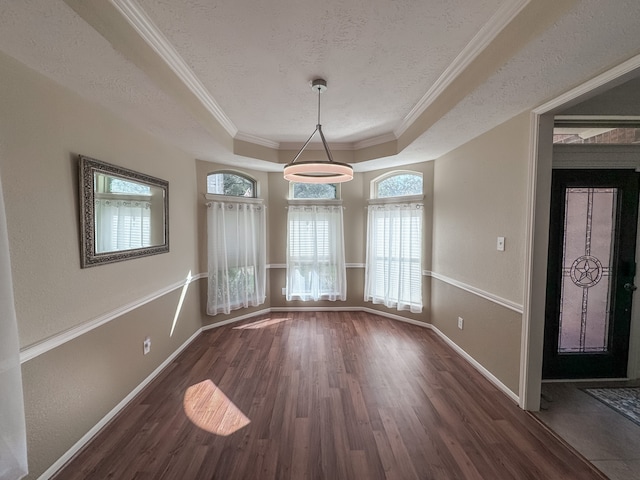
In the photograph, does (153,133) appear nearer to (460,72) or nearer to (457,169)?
(460,72)

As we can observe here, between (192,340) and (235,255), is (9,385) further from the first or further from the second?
(235,255)

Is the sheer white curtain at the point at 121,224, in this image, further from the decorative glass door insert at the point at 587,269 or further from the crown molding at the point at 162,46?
the decorative glass door insert at the point at 587,269

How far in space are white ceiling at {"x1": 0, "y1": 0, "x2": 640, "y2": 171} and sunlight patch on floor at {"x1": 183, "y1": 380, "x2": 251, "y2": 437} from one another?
2.34m

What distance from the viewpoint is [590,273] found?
2389 mm

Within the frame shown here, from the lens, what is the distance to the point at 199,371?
8.60 feet

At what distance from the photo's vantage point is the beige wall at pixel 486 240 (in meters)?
2.17

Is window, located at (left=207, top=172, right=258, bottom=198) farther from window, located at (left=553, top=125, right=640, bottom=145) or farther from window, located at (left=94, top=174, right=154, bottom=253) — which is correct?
window, located at (left=553, top=125, right=640, bottom=145)

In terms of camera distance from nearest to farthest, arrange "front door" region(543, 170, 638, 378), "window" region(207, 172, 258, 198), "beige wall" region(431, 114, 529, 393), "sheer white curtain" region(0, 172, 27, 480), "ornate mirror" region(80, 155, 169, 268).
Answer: "sheer white curtain" region(0, 172, 27, 480) → "ornate mirror" region(80, 155, 169, 268) → "beige wall" region(431, 114, 529, 393) → "front door" region(543, 170, 638, 378) → "window" region(207, 172, 258, 198)

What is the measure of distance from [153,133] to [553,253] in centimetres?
386

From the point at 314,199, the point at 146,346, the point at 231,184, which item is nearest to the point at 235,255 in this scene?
the point at 231,184

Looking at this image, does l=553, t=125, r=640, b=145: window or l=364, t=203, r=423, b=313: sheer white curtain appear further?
l=364, t=203, r=423, b=313: sheer white curtain

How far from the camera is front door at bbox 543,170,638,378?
233 cm

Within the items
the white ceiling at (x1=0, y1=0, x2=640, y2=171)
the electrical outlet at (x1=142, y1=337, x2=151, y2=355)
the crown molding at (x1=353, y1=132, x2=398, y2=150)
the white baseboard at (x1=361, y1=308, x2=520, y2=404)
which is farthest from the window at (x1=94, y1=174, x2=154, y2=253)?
the white baseboard at (x1=361, y1=308, x2=520, y2=404)

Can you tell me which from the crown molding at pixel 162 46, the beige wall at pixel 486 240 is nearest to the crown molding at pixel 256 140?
the crown molding at pixel 162 46
